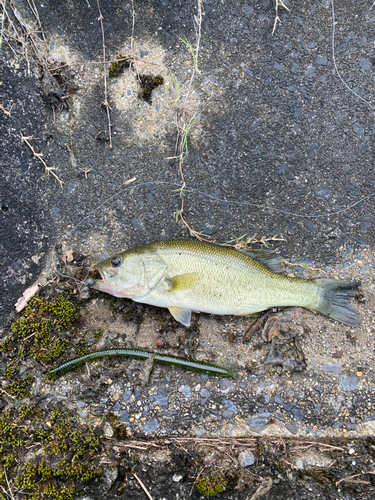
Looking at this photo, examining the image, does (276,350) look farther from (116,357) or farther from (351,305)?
(116,357)

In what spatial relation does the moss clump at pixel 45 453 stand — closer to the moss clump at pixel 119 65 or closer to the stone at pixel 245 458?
the stone at pixel 245 458

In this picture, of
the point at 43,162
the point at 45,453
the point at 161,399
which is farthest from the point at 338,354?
the point at 43,162

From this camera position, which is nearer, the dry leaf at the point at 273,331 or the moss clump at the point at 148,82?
the dry leaf at the point at 273,331

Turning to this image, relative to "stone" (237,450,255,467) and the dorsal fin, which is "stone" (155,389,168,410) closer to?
"stone" (237,450,255,467)

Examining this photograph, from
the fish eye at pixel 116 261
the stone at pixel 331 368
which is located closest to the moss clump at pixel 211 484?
the stone at pixel 331 368

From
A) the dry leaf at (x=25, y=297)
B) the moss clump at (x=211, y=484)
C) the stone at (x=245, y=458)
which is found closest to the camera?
the moss clump at (x=211, y=484)

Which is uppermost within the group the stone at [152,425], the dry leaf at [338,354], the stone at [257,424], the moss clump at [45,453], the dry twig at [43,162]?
the dry twig at [43,162]

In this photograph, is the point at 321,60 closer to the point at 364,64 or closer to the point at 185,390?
the point at 364,64
